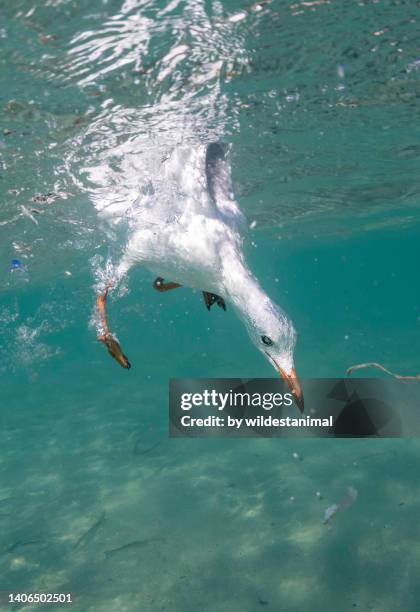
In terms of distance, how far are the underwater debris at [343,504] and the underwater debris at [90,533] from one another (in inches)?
192

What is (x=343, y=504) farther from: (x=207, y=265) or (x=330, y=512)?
(x=207, y=265)

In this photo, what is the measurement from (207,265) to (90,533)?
7561 millimetres

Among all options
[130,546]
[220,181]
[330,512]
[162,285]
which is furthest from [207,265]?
[130,546]

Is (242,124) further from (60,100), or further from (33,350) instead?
(33,350)

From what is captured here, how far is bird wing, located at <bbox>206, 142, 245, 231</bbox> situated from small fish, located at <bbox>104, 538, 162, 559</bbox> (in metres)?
6.36

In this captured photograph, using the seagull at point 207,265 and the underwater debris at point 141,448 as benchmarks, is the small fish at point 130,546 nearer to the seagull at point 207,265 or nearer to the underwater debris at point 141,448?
the seagull at point 207,265

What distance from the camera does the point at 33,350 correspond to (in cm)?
7856

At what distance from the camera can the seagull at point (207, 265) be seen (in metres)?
3.94

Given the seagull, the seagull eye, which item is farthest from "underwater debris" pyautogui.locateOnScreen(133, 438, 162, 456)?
the seagull eye

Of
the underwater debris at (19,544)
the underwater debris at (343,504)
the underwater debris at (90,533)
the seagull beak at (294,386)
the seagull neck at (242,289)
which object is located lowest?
the underwater debris at (343,504)

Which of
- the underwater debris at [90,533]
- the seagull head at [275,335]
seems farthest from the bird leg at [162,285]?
the underwater debris at [90,533]

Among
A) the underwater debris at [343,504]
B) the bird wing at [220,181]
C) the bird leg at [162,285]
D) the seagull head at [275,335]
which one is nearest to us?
the seagull head at [275,335]

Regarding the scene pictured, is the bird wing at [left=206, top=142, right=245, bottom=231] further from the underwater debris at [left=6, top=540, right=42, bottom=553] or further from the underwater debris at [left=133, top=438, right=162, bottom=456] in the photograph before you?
the underwater debris at [left=133, top=438, right=162, bottom=456]

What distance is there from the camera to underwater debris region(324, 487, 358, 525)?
8.53 meters
